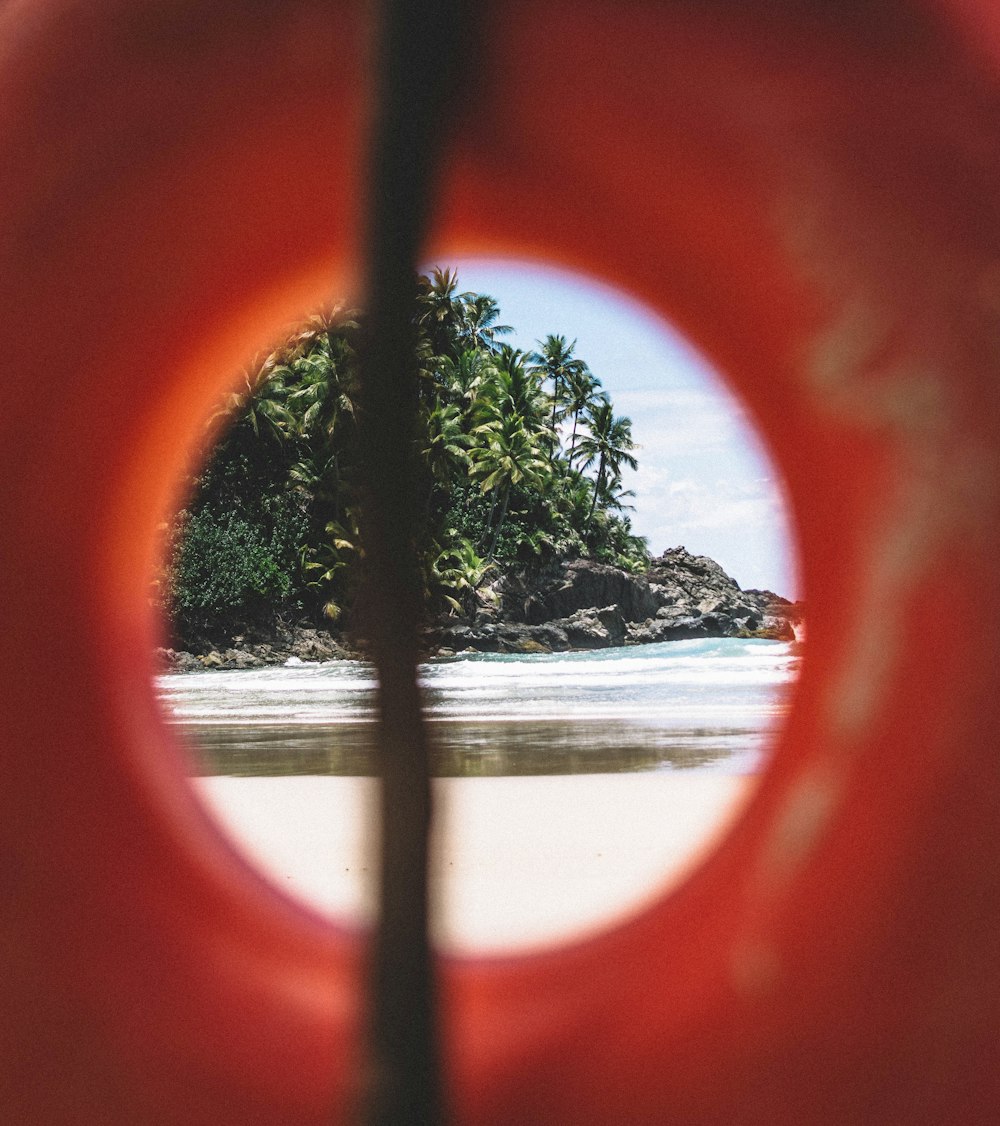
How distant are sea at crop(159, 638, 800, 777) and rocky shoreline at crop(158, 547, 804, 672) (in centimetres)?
462

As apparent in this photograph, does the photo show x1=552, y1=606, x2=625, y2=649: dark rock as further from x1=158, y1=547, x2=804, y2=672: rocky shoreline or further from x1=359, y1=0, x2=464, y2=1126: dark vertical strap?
x1=359, y1=0, x2=464, y2=1126: dark vertical strap

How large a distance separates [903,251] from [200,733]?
10.0 m

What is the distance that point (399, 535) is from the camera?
4.38 ft

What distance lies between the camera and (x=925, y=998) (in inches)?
57.3

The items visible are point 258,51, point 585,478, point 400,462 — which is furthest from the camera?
point 585,478

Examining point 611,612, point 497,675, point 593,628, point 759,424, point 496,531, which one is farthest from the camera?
point 611,612

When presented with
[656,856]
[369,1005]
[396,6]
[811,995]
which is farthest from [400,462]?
[656,856]

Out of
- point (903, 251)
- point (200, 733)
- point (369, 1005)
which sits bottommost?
point (200, 733)

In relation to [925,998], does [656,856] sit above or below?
below

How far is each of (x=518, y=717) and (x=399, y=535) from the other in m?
10.8

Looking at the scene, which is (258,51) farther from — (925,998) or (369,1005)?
(925,998)

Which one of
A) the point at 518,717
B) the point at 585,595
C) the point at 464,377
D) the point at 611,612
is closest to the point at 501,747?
the point at 518,717

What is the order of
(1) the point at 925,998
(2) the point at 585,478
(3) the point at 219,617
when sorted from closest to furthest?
(1) the point at 925,998 < (3) the point at 219,617 < (2) the point at 585,478

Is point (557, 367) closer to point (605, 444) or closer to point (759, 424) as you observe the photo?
point (605, 444)
